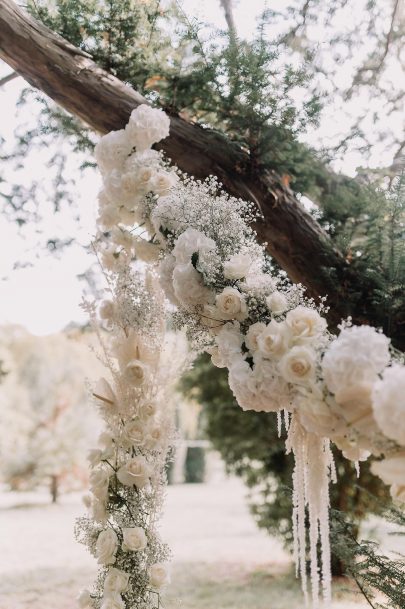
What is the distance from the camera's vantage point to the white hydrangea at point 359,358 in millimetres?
1375

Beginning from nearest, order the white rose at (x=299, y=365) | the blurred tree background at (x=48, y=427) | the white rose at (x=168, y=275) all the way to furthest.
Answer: the white rose at (x=299, y=365) → the white rose at (x=168, y=275) → the blurred tree background at (x=48, y=427)

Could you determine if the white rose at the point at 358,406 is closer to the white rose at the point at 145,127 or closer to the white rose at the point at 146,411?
the white rose at the point at 146,411

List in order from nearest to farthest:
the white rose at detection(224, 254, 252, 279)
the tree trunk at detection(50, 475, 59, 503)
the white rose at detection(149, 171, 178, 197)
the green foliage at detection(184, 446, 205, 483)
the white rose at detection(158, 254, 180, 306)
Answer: the white rose at detection(224, 254, 252, 279)
the white rose at detection(158, 254, 180, 306)
the white rose at detection(149, 171, 178, 197)
the tree trunk at detection(50, 475, 59, 503)
the green foliage at detection(184, 446, 205, 483)

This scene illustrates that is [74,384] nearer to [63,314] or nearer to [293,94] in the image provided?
[63,314]

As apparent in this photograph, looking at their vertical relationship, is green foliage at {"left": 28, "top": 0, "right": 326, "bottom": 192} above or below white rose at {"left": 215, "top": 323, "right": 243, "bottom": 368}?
above

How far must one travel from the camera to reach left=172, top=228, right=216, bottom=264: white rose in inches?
75.1

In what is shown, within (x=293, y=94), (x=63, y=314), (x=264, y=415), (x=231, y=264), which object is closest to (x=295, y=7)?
(x=293, y=94)

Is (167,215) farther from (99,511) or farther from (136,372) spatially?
(99,511)

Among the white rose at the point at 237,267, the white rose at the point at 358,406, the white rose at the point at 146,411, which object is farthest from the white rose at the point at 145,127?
the white rose at the point at 358,406

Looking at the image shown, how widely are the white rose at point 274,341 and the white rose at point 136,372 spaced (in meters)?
0.95

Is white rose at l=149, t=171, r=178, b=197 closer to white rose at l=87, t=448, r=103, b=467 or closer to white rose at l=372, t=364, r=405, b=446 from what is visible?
white rose at l=87, t=448, r=103, b=467

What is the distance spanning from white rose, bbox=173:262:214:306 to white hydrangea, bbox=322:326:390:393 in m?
0.58

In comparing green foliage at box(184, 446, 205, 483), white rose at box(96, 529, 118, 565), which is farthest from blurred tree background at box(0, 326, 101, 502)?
white rose at box(96, 529, 118, 565)

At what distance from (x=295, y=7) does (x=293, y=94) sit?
69 cm
